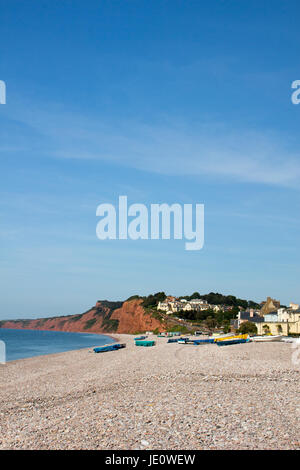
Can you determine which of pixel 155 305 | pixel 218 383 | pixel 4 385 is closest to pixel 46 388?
pixel 4 385

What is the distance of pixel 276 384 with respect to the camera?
71.4 ft

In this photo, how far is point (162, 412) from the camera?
1612cm

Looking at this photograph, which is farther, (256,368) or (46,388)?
(256,368)

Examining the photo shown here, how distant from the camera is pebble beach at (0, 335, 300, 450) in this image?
13.1 m

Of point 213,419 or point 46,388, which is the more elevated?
point 213,419

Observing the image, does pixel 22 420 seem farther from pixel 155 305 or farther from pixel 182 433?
pixel 155 305

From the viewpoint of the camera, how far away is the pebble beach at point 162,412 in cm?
1307

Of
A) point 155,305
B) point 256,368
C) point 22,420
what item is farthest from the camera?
point 155,305

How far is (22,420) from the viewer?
17.0 meters
